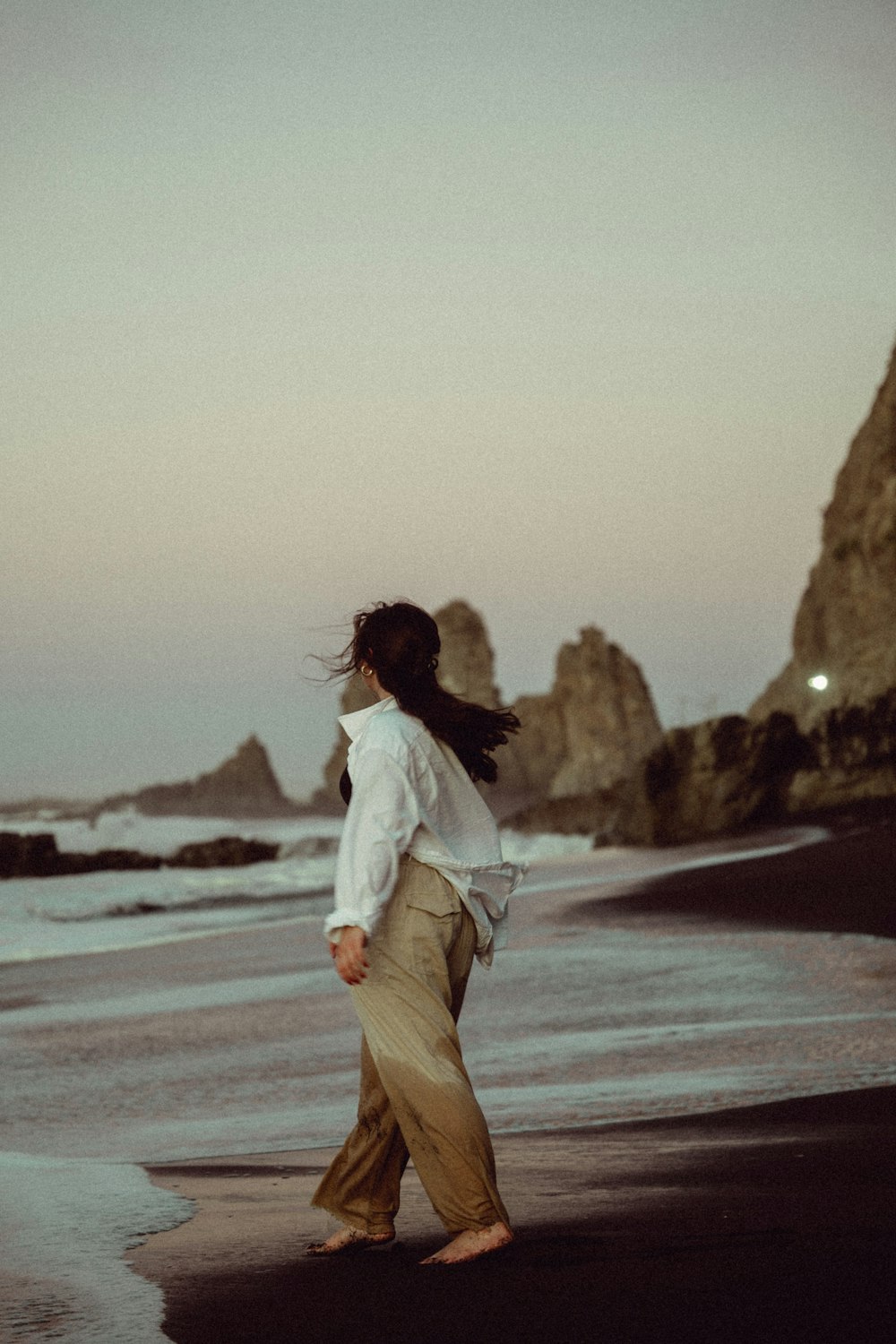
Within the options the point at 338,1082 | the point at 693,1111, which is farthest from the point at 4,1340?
the point at 338,1082

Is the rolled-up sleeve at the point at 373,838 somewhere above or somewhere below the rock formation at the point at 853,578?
below

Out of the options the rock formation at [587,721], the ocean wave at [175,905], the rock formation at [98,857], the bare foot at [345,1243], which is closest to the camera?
the bare foot at [345,1243]

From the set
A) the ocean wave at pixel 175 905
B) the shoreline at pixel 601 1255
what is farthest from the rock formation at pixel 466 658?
the shoreline at pixel 601 1255

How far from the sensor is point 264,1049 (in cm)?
917

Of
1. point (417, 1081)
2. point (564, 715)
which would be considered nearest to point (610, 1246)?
point (417, 1081)

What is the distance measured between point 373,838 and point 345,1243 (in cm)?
111

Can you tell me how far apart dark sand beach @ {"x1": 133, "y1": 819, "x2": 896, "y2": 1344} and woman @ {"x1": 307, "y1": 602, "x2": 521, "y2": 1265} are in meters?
0.17

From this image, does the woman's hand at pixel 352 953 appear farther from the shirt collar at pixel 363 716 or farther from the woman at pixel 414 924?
the shirt collar at pixel 363 716

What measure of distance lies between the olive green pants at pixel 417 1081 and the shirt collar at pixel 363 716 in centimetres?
40

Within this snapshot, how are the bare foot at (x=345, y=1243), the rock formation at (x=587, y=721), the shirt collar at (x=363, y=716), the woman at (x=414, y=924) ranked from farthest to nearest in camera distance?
the rock formation at (x=587, y=721) < the shirt collar at (x=363, y=716) < the bare foot at (x=345, y=1243) < the woman at (x=414, y=924)

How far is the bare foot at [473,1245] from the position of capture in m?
4.02

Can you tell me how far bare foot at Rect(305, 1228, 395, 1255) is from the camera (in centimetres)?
425

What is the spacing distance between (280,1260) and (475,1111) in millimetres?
647

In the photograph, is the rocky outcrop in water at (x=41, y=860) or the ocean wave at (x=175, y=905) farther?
the rocky outcrop in water at (x=41, y=860)
